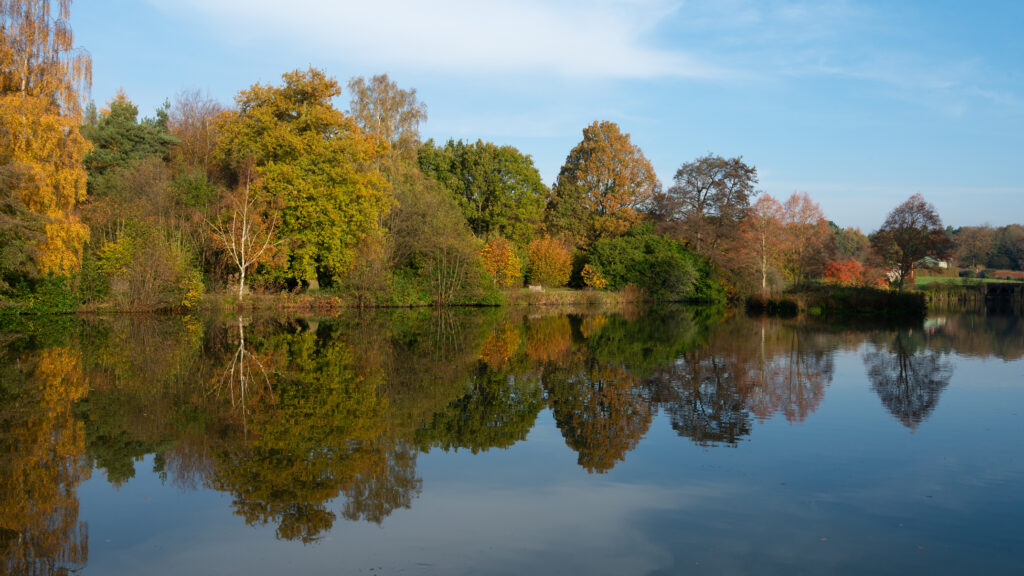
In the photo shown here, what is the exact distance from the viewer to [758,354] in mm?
18312

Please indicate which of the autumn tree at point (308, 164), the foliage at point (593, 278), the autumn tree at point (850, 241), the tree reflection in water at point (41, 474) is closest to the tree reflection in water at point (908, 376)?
the tree reflection in water at point (41, 474)

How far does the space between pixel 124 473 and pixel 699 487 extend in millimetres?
6334

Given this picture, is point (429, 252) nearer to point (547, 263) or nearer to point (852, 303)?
point (547, 263)

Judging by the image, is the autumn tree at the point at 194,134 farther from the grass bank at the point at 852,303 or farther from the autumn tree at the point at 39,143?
the grass bank at the point at 852,303

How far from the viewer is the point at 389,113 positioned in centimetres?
4538

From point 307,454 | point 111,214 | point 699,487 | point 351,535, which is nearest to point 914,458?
point 699,487

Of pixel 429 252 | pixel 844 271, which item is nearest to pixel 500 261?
pixel 429 252

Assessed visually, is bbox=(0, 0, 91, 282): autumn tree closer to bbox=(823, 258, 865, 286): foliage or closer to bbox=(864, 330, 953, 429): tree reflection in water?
bbox=(864, 330, 953, 429): tree reflection in water

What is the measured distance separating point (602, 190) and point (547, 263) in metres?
11.0

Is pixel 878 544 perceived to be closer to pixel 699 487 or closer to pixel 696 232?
pixel 699 487

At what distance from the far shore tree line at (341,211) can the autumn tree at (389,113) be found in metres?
0.13

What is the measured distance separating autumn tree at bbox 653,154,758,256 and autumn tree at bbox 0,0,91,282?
127 ft

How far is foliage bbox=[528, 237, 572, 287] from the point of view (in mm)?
46500

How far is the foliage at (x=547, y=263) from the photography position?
4650 centimetres
